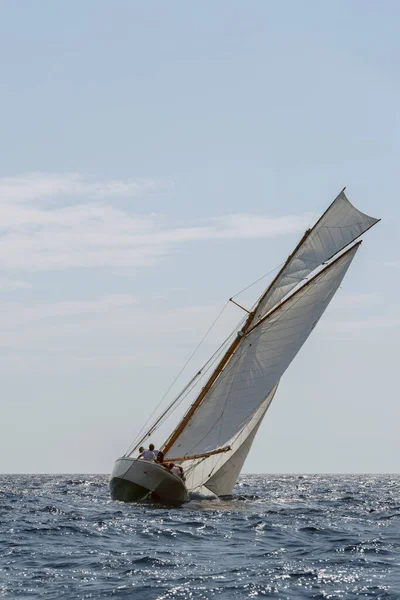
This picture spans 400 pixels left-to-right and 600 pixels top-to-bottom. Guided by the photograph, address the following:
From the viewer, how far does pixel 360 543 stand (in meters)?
23.2

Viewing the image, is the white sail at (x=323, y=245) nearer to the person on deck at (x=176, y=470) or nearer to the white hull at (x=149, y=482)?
the person on deck at (x=176, y=470)

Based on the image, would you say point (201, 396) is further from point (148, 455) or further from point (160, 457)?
point (148, 455)

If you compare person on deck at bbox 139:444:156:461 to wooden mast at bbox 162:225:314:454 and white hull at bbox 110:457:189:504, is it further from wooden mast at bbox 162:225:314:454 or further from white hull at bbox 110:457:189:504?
wooden mast at bbox 162:225:314:454

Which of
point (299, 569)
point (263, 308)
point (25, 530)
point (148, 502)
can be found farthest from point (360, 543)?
point (263, 308)

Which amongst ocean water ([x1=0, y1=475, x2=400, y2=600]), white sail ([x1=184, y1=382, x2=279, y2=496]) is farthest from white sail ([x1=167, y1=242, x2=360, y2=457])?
ocean water ([x1=0, y1=475, x2=400, y2=600])

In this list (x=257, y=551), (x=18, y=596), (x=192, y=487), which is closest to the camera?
(x=18, y=596)

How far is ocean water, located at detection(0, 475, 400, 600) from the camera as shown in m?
16.4

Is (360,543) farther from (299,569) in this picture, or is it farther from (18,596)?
(18,596)

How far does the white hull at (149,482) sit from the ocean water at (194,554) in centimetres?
174

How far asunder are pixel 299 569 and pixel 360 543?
4.85 m

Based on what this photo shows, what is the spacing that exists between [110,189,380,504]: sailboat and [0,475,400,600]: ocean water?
2.71 m


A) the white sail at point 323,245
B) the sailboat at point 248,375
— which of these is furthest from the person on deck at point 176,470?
the white sail at point 323,245

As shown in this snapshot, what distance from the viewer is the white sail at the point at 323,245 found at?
38969mm

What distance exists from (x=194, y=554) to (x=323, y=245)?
20.7m
